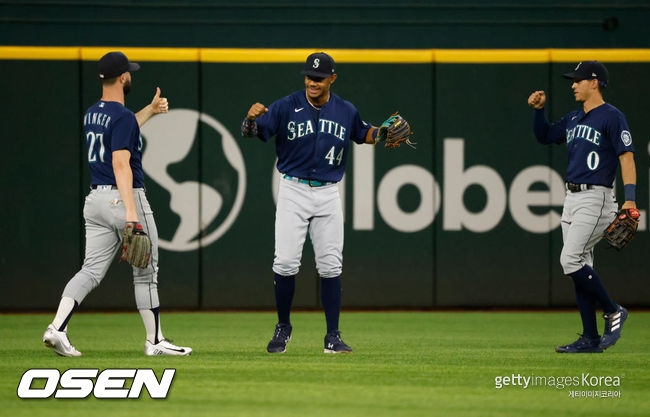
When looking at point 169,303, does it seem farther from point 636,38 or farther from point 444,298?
point 636,38

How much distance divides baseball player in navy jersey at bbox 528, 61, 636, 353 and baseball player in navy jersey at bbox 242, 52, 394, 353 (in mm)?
1472

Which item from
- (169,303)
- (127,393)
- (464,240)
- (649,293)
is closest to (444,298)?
(464,240)

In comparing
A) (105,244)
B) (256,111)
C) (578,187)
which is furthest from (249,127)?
(578,187)

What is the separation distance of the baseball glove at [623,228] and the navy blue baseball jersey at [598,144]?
0.25 m

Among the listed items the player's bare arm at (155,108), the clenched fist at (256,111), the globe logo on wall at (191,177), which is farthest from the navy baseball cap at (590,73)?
the globe logo on wall at (191,177)

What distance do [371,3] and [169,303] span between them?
427cm

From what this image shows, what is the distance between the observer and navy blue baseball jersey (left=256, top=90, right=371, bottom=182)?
631cm

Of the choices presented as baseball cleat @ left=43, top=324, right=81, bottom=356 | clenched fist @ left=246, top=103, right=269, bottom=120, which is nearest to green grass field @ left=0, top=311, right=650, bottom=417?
baseball cleat @ left=43, top=324, right=81, bottom=356

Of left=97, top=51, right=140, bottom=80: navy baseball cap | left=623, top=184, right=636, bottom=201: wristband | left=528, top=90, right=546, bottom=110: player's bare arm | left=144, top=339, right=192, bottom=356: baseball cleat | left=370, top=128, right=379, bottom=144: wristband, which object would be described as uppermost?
left=97, top=51, right=140, bottom=80: navy baseball cap

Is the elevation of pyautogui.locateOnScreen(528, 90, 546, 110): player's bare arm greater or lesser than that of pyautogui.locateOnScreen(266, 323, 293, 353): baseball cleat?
greater

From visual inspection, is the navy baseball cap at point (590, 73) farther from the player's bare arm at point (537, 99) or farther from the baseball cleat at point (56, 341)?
the baseball cleat at point (56, 341)

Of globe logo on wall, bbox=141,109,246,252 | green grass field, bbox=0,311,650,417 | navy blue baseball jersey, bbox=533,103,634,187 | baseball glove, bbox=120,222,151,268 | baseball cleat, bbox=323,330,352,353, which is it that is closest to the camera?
green grass field, bbox=0,311,650,417

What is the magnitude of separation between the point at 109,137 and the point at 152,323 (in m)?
1.16

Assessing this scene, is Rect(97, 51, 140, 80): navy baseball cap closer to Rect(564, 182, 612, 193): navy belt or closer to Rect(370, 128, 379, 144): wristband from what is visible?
Rect(370, 128, 379, 144): wristband
